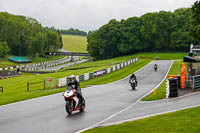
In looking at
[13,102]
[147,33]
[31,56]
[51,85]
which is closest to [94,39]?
[147,33]

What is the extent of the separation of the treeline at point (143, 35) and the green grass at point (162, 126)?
293 ft

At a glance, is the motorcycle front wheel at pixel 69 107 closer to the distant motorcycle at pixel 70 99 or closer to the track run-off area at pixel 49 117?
the distant motorcycle at pixel 70 99

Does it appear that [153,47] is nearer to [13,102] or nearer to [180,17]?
[180,17]

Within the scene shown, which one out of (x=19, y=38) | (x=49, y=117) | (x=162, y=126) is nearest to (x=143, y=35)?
(x=19, y=38)

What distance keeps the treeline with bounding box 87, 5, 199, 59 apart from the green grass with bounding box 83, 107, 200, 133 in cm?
8932

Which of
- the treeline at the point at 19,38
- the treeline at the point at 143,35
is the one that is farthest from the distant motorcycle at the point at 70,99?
the treeline at the point at 19,38

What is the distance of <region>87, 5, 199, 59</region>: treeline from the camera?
101 meters

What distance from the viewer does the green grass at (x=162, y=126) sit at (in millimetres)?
9252

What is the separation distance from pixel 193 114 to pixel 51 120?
20.4 feet

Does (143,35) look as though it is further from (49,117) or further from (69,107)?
(49,117)

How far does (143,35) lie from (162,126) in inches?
3781

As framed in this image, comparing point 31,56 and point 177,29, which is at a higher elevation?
point 177,29

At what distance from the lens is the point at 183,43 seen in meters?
95.2

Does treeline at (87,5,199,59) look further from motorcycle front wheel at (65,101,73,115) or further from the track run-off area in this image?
motorcycle front wheel at (65,101,73,115)
